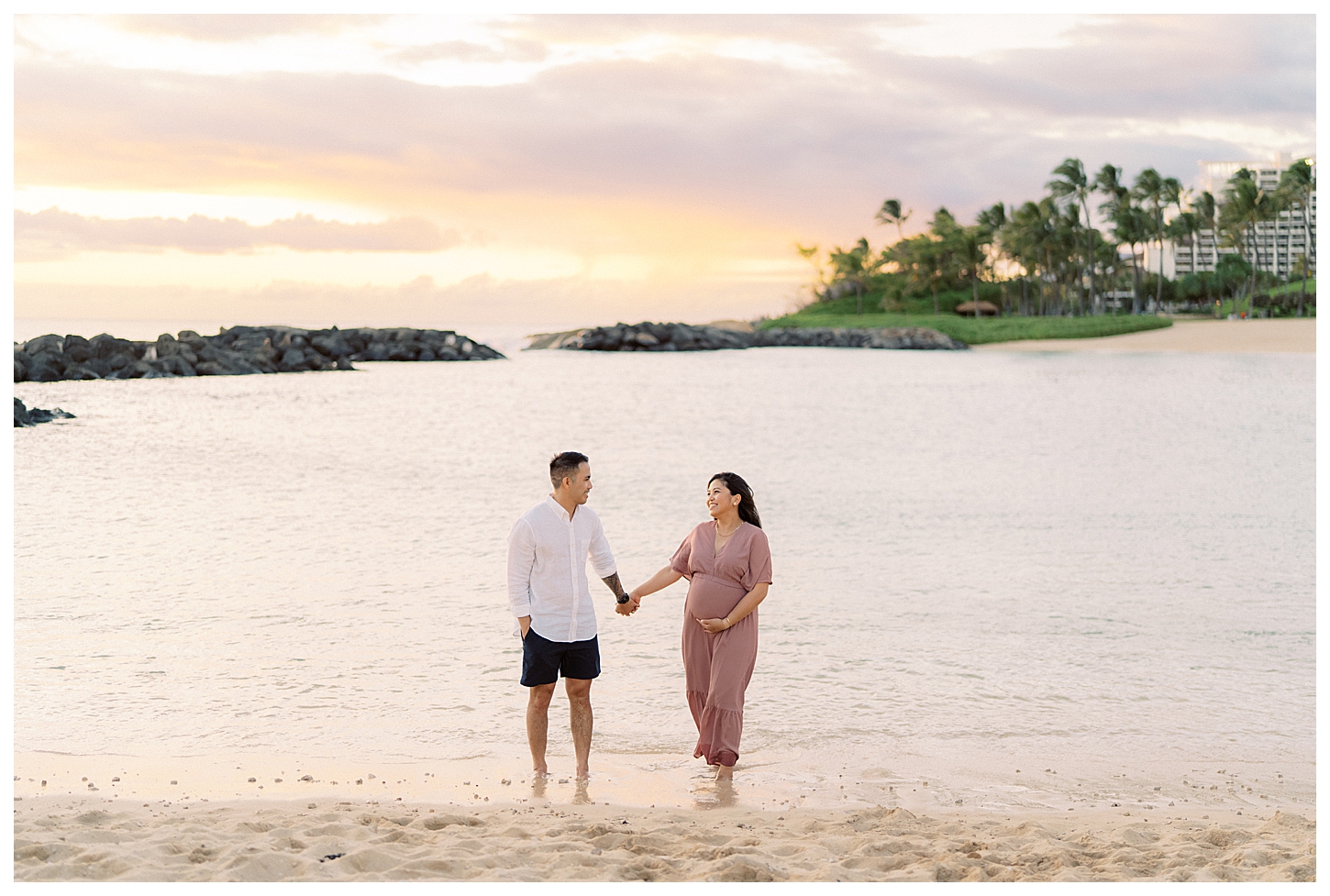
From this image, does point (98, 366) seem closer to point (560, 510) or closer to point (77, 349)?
point (77, 349)

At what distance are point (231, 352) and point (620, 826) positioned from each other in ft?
195

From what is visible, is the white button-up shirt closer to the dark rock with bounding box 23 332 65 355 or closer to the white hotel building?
the dark rock with bounding box 23 332 65 355

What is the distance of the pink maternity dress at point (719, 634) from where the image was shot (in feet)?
18.5

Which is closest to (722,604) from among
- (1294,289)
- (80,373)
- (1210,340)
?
(80,373)

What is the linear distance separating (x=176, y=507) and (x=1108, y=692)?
1327 centimetres

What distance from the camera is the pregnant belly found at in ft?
18.6

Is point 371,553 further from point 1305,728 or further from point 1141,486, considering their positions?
point 1141,486

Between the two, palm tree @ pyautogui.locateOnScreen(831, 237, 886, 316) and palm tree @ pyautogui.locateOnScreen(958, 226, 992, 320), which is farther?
palm tree @ pyautogui.locateOnScreen(831, 237, 886, 316)

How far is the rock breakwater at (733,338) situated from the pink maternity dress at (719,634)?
301ft

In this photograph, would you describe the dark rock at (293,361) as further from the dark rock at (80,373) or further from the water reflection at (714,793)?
the water reflection at (714,793)

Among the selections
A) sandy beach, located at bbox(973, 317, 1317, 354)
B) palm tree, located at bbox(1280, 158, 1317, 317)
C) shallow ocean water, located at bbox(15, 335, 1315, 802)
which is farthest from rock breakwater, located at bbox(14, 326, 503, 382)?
palm tree, located at bbox(1280, 158, 1317, 317)

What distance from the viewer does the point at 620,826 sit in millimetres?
4832

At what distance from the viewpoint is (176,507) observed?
1625 centimetres

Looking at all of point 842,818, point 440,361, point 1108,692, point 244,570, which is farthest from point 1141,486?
point 440,361
